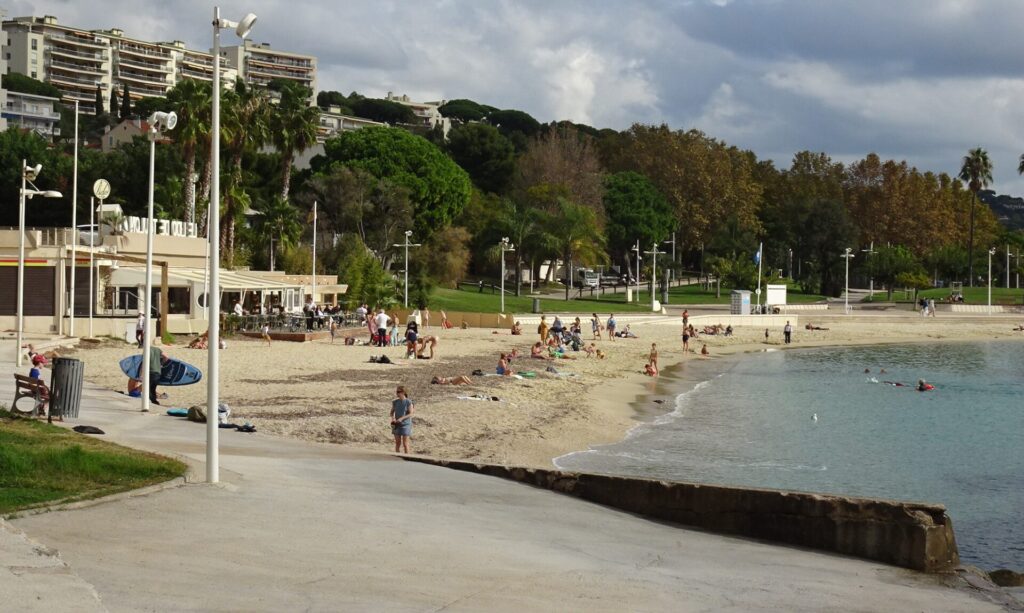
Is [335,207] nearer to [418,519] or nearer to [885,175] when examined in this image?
[418,519]

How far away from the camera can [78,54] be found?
162 metres

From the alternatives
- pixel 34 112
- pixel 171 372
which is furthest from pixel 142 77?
pixel 171 372

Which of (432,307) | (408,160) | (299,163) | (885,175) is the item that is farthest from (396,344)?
(885,175)

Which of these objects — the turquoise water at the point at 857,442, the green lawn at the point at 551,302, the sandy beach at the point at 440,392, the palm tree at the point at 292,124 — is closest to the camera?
the turquoise water at the point at 857,442

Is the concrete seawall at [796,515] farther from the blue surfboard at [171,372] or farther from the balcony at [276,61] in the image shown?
the balcony at [276,61]

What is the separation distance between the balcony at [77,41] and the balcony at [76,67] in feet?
8.30

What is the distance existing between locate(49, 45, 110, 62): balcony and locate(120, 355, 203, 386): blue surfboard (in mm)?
149598

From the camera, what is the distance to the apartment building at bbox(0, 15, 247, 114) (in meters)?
158

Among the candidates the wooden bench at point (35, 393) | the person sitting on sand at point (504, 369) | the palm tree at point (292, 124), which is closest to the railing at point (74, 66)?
the palm tree at point (292, 124)

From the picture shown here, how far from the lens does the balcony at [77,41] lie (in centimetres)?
15888

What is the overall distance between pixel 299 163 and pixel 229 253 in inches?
2126

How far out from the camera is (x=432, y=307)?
65.2m

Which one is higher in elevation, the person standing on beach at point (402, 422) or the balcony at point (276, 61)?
the balcony at point (276, 61)

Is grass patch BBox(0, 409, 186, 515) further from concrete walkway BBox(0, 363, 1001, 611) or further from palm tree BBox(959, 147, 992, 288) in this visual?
palm tree BBox(959, 147, 992, 288)
